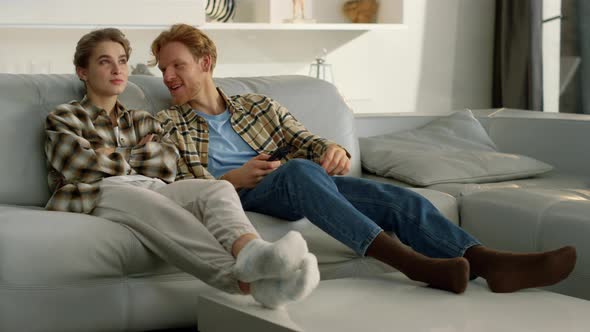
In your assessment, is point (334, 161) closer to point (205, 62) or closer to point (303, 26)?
point (205, 62)

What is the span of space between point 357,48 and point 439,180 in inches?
85.1

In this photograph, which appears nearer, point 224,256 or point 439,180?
point 224,256

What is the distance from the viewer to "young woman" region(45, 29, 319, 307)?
70.4 inches

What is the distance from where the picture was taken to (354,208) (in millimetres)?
2150

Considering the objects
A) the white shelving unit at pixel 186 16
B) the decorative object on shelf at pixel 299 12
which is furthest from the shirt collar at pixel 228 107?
the decorative object on shelf at pixel 299 12

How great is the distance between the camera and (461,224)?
2.68 metres

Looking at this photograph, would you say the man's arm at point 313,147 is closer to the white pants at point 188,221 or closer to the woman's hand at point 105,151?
the white pants at point 188,221

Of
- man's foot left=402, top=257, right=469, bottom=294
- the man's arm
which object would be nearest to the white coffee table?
man's foot left=402, top=257, right=469, bottom=294

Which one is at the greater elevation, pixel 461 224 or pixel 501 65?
pixel 501 65

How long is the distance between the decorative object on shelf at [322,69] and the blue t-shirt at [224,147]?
2020 millimetres

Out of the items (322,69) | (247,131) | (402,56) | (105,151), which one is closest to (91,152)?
(105,151)

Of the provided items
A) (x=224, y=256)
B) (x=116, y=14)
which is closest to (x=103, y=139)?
(x=224, y=256)

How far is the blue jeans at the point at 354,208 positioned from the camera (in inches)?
83.9

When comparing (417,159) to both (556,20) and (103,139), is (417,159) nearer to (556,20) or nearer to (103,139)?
(103,139)
